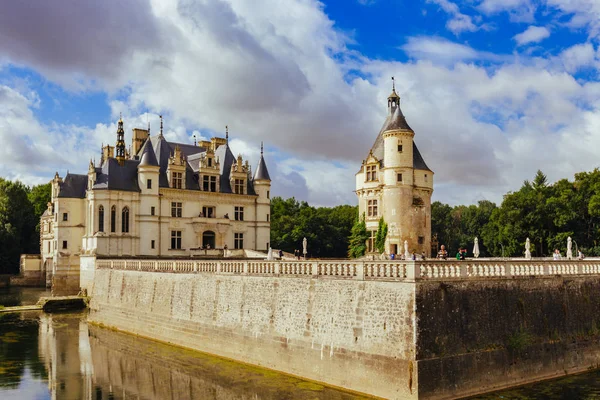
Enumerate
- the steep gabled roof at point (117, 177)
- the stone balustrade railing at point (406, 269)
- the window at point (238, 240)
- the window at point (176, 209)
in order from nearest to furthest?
the stone balustrade railing at point (406, 269), the steep gabled roof at point (117, 177), the window at point (176, 209), the window at point (238, 240)

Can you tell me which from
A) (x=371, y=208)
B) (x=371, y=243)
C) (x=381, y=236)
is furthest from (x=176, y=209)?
(x=381, y=236)

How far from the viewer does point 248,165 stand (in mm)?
48219

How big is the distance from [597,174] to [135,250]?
118 feet

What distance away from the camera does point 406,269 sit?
1664cm

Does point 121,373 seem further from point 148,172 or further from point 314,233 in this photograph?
point 314,233

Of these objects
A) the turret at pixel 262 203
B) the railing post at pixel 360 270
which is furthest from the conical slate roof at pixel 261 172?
the railing post at pixel 360 270

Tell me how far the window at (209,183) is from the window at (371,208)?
11480mm

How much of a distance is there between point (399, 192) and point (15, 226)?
1794 inches

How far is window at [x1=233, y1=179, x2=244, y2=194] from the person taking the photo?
47.5m

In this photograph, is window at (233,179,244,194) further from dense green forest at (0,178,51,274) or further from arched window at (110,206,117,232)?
dense green forest at (0,178,51,274)

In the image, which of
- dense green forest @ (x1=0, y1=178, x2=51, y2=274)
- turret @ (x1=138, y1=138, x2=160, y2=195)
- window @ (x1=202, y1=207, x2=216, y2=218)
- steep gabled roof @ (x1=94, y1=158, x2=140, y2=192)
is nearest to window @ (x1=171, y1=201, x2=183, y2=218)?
turret @ (x1=138, y1=138, x2=160, y2=195)

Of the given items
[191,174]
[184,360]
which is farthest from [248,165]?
[184,360]

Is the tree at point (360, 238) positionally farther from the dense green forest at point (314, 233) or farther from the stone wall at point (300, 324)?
the stone wall at point (300, 324)

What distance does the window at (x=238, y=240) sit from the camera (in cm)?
4722
